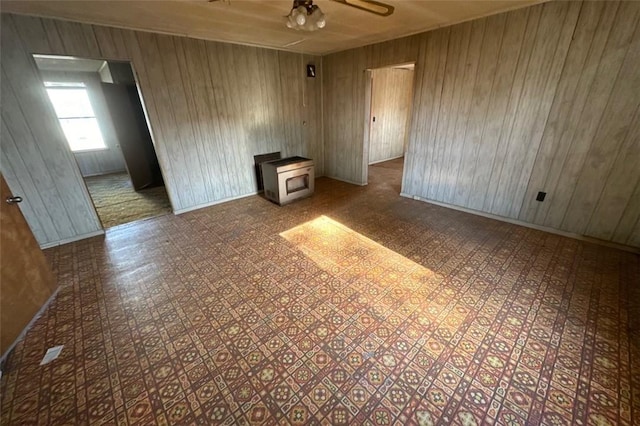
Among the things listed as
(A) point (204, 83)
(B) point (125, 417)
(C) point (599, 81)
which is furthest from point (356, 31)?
(B) point (125, 417)

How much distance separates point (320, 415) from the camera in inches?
50.3

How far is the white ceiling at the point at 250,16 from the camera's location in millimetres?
2266

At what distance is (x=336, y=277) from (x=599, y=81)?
3112 mm

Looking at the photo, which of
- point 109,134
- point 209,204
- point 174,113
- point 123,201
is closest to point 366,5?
point 174,113

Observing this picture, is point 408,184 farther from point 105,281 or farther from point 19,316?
point 19,316

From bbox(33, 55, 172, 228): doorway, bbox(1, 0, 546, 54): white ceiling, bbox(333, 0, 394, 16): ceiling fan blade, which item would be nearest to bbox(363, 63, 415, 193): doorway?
bbox(1, 0, 546, 54): white ceiling

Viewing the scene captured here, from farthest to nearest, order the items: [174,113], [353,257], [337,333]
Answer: [174,113] < [353,257] < [337,333]

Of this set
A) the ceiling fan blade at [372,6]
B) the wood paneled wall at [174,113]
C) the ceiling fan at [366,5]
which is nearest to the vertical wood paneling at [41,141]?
the wood paneled wall at [174,113]

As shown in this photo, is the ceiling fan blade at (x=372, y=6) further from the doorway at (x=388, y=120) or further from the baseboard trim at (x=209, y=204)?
the baseboard trim at (x=209, y=204)

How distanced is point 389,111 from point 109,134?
7110mm

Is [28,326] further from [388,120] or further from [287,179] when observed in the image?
[388,120]

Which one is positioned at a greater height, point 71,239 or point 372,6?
point 372,6

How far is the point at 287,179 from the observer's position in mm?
3908

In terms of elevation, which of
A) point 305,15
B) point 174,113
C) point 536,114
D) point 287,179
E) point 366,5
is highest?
point 366,5
